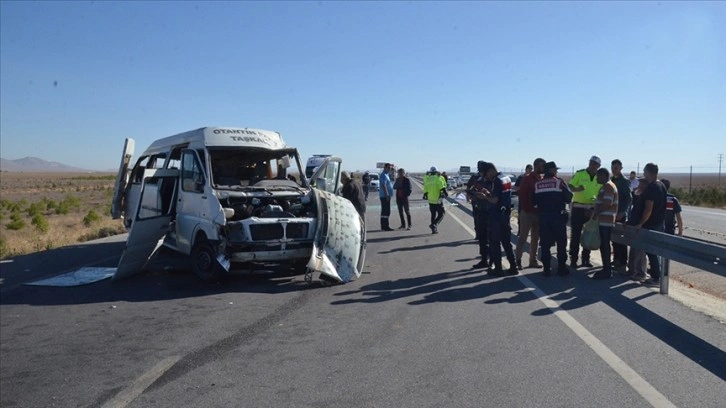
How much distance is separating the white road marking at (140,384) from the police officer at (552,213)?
6.16 metres

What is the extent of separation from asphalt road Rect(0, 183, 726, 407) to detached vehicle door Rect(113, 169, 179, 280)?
1.38 ft

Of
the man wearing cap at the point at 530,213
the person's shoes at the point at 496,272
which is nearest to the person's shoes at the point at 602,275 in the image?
the man wearing cap at the point at 530,213

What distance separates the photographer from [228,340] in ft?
21.6

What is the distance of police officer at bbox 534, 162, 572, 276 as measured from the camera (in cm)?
983

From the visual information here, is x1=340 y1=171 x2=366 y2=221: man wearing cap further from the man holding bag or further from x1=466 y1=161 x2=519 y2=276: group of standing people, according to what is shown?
the man holding bag

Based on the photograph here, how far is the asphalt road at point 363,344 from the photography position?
4902mm

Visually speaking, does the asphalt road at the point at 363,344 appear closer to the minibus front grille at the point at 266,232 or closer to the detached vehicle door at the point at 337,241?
the detached vehicle door at the point at 337,241

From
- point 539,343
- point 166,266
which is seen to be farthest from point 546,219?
point 166,266

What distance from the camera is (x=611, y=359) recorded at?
18.2 ft

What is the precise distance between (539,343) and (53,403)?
14.4 feet

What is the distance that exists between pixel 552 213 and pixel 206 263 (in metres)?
5.64

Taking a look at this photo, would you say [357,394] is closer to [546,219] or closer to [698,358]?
[698,358]

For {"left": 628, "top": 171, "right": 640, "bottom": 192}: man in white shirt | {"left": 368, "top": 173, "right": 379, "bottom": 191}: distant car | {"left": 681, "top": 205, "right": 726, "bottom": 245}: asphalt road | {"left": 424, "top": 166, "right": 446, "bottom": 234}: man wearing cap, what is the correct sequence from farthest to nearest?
{"left": 368, "top": 173, "right": 379, "bottom": 191}: distant car
{"left": 681, "top": 205, "right": 726, "bottom": 245}: asphalt road
{"left": 424, "top": 166, "right": 446, "bottom": 234}: man wearing cap
{"left": 628, "top": 171, "right": 640, "bottom": 192}: man in white shirt

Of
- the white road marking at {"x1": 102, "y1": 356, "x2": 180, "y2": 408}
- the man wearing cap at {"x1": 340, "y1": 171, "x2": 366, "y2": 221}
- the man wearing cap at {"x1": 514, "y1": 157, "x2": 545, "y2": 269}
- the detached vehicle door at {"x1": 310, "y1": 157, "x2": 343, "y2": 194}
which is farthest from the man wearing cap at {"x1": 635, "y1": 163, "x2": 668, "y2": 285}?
the white road marking at {"x1": 102, "y1": 356, "x2": 180, "y2": 408}
